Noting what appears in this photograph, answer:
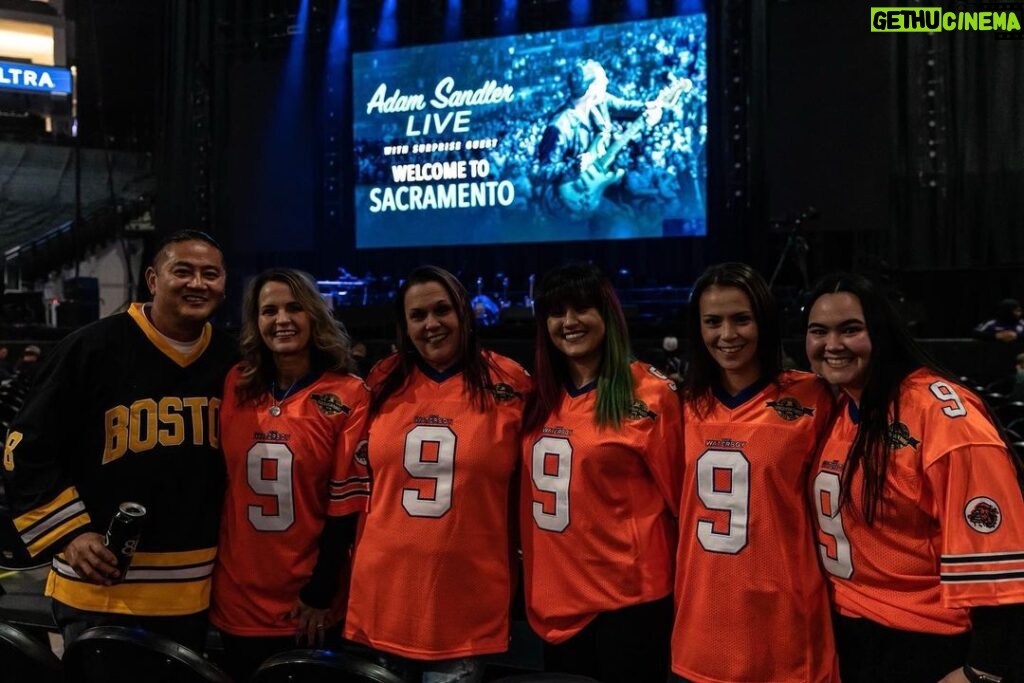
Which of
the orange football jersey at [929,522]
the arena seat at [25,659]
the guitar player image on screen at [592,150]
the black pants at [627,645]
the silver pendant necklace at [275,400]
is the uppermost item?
the guitar player image on screen at [592,150]

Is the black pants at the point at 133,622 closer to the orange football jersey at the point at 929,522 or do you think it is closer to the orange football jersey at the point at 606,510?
the orange football jersey at the point at 606,510

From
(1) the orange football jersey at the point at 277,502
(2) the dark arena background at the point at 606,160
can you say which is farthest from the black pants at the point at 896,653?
(2) the dark arena background at the point at 606,160

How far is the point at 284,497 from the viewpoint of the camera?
7.81 feet

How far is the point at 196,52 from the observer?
47.9ft

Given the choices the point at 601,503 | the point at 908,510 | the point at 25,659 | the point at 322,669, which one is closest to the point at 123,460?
the point at 25,659

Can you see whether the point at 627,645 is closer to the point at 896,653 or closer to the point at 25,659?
the point at 896,653

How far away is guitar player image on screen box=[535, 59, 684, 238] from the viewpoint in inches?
451

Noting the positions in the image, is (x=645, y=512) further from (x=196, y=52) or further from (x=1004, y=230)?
(x=196, y=52)

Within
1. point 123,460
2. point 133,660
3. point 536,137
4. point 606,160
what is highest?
point 536,137

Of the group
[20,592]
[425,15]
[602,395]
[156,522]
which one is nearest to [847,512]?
[602,395]

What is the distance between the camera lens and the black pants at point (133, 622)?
7.55ft

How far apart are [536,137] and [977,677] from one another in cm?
1079

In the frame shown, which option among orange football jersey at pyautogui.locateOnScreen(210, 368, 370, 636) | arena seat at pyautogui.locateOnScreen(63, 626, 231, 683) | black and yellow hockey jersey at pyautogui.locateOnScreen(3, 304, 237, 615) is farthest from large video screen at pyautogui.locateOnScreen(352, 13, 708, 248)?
arena seat at pyautogui.locateOnScreen(63, 626, 231, 683)

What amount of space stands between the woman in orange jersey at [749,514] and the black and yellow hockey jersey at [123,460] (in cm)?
122
